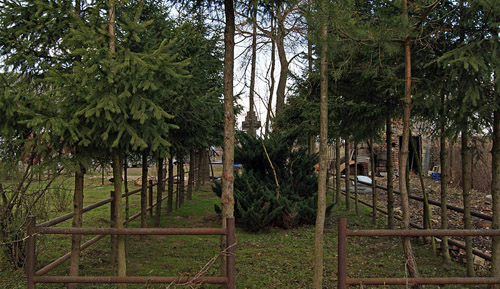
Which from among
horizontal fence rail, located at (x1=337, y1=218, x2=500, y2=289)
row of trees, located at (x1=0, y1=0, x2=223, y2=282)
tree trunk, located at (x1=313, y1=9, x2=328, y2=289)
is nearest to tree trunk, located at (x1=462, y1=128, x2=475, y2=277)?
horizontal fence rail, located at (x1=337, y1=218, x2=500, y2=289)

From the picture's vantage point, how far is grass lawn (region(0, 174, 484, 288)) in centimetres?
561

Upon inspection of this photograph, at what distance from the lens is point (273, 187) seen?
10227mm

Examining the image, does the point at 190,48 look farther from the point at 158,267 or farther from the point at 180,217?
the point at 180,217

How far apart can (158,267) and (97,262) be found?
40.5 inches

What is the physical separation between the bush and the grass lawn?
33 centimetres

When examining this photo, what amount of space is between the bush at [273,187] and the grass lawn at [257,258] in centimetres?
33

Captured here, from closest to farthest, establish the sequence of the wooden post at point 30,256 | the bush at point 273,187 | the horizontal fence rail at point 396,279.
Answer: the horizontal fence rail at point 396,279 < the wooden post at point 30,256 < the bush at point 273,187

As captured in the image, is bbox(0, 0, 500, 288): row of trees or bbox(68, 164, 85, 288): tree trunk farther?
Result: bbox(68, 164, 85, 288): tree trunk

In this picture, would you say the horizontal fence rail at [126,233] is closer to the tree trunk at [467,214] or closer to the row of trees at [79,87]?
the row of trees at [79,87]

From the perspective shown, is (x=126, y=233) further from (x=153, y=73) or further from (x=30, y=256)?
(x=153, y=73)

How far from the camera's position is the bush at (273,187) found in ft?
29.8

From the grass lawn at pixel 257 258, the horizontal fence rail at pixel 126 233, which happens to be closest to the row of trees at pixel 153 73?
the horizontal fence rail at pixel 126 233

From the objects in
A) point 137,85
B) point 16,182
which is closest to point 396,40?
point 137,85

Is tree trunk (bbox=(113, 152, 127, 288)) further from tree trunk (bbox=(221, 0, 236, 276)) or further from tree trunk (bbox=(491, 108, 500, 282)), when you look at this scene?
tree trunk (bbox=(491, 108, 500, 282))
